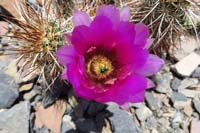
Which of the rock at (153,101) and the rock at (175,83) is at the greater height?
the rock at (175,83)

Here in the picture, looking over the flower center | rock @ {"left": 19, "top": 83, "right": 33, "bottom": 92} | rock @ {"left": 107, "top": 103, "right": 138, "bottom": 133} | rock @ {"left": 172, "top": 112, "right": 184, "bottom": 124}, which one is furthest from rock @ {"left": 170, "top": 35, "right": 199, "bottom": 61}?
rock @ {"left": 19, "top": 83, "right": 33, "bottom": 92}

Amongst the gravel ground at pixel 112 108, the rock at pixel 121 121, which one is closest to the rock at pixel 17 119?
the gravel ground at pixel 112 108

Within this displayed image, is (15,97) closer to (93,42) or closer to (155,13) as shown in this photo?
(93,42)

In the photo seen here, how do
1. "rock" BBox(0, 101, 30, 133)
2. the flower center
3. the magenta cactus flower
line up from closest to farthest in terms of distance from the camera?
the magenta cactus flower
the flower center
"rock" BBox(0, 101, 30, 133)

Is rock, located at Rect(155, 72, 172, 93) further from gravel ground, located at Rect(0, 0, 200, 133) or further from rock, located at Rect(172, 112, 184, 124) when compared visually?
rock, located at Rect(172, 112, 184, 124)

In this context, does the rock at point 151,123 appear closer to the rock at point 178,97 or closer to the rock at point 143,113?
the rock at point 143,113

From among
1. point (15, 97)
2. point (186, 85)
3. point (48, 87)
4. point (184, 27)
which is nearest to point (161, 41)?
point (184, 27)
